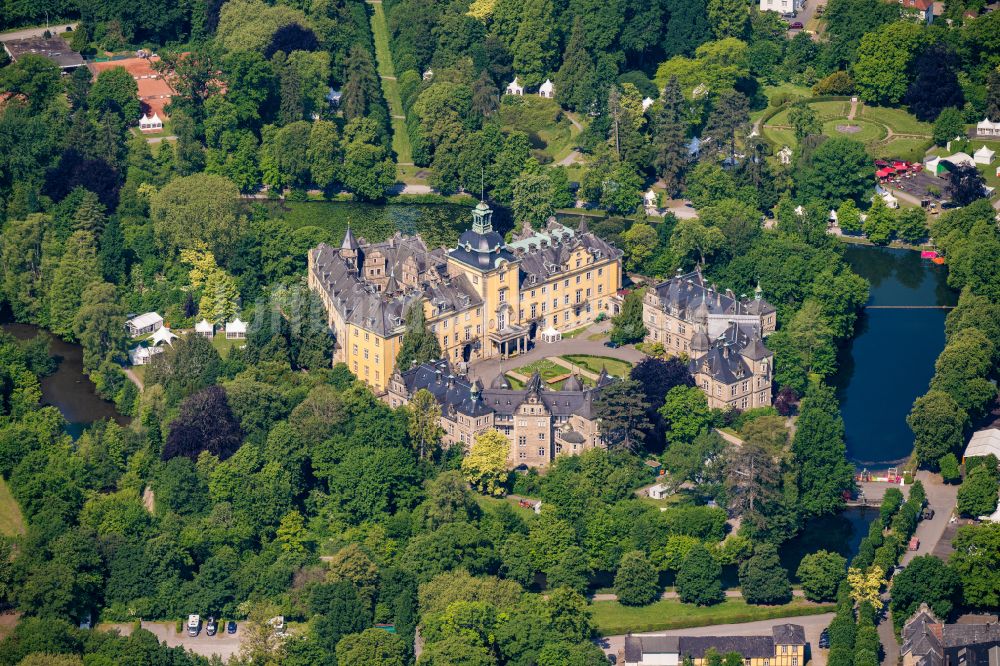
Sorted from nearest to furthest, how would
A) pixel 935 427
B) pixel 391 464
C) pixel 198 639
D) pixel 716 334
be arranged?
pixel 198 639, pixel 391 464, pixel 935 427, pixel 716 334

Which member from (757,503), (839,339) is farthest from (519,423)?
(839,339)

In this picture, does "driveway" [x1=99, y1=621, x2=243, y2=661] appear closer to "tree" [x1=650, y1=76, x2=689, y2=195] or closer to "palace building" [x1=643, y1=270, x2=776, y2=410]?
"palace building" [x1=643, y1=270, x2=776, y2=410]

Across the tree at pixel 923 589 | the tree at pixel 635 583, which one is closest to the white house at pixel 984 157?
the tree at pixel 923 589

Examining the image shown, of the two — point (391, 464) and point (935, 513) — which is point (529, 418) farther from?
point (935, 513)

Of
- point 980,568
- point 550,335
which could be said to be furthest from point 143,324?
point 980,568

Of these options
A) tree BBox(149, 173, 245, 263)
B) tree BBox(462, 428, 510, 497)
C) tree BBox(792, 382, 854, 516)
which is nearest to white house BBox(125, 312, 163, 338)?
tree BBox(149, 173, 245, 263)

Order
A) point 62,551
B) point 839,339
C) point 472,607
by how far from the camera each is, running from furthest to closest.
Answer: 1. point 839,339
2. point 62,551
3. point 472,607

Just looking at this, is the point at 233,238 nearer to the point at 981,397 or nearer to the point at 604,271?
the point at 604,271
